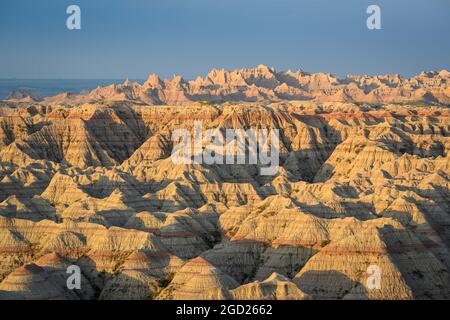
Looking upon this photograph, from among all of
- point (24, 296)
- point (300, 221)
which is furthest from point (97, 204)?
point (24, 296)

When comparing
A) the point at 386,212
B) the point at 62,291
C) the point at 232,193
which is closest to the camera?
the point at 62,291

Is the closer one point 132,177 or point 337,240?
point 337,240
